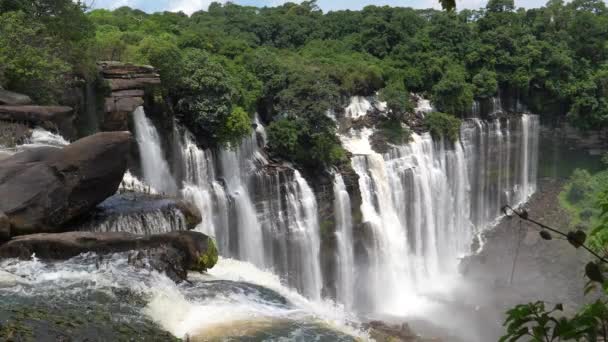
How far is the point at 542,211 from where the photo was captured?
34.4 meters

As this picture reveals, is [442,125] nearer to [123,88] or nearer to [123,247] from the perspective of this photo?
[123,88]

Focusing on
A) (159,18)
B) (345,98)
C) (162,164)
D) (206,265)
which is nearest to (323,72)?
(345,98)

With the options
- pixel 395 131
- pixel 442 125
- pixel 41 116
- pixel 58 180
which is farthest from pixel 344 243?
pixel 58 180

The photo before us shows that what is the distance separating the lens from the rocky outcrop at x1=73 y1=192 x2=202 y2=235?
13.7m

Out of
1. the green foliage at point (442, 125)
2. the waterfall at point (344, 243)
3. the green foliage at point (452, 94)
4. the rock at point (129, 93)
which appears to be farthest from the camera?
the green foliage at point (452, 94)

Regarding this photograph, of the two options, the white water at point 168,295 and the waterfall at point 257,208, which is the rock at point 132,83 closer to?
the waterfall at point 257,208

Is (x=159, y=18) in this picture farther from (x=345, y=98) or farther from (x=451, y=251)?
(x=451, y=251)

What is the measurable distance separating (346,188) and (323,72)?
23.5 feet

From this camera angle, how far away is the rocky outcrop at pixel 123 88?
19.2 metres

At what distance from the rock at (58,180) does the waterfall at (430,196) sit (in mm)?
15251

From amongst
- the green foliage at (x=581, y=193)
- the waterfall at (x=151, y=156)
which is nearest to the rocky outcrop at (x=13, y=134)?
the waterfall at (x=151, y=156)

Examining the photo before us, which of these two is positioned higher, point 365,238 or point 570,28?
point 570,28

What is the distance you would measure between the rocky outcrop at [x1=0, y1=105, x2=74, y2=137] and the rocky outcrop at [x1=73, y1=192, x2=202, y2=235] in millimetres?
2923

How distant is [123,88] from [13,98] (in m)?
4.45
